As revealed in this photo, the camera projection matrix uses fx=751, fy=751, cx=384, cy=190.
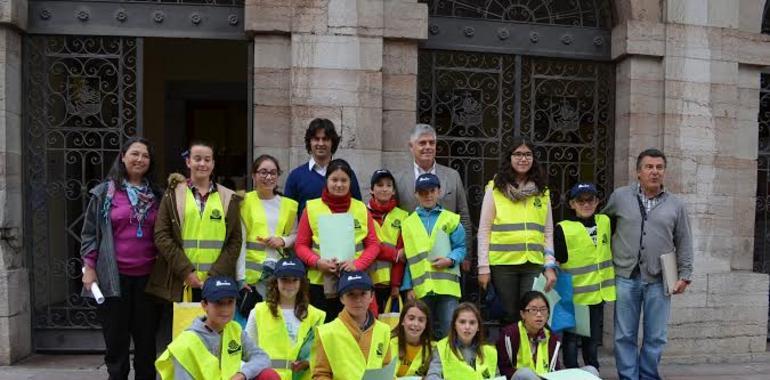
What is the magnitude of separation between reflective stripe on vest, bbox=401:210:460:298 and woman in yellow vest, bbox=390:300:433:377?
0.31 m

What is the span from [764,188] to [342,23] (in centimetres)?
494

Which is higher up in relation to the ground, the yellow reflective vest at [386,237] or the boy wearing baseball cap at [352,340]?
the yellow reflective vest at [386,237]

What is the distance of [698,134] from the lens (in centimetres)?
739

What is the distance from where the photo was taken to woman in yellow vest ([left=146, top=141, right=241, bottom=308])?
5.11 m

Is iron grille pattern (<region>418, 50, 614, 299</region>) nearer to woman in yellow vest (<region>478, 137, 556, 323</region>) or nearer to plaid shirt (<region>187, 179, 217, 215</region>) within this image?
woman in yellow vest (<region>478, 137, 556, 323</region>)

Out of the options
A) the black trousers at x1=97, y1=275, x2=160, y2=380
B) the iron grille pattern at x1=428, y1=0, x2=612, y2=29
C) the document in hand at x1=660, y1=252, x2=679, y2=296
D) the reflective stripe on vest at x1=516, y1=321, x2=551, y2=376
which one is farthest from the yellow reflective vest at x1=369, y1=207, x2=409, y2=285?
the iron grille pattern at x1=428, y1=0, x2=612, y2=29

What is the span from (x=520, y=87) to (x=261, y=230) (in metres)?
3.26

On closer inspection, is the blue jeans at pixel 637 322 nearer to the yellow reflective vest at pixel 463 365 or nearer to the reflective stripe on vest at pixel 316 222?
the yellow reflective vest at pixel 463 365

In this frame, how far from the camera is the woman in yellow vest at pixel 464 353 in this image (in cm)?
496

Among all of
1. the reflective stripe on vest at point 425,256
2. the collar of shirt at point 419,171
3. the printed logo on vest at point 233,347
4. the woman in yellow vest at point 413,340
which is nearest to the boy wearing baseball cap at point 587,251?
the reflective stripe on vest at point 425,256

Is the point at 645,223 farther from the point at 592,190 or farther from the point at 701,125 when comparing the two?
the point at 701,125

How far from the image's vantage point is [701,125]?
7402 mm

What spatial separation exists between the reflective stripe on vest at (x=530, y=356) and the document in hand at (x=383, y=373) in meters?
1.00

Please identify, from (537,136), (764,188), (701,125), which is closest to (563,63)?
(537,136)
